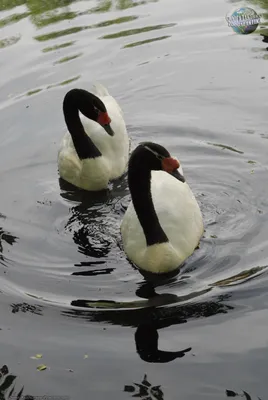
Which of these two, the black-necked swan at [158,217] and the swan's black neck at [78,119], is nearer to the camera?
the black-necked swan at [158,217]

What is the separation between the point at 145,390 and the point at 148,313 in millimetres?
1032

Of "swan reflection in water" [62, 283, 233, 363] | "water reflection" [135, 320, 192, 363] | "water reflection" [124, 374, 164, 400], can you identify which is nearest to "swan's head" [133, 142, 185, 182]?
"swan reflection in water" [62, 283, 233, 363]

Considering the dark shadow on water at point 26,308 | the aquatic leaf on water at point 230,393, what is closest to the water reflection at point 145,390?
the aquatic leaf on water at point 230,393

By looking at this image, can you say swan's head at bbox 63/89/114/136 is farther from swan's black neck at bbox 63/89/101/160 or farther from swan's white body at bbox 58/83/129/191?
swan's white body at bbox 58/83/129/191

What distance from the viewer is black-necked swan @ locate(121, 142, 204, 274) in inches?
269

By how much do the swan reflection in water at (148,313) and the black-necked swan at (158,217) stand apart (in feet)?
1.55

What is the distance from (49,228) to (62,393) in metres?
2.81

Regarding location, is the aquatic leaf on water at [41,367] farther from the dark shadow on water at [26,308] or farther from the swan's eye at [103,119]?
the swan's eye at [103,119]

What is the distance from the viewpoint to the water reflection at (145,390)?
5.56 metres

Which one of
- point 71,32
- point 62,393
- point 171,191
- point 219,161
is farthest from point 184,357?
point 71,32

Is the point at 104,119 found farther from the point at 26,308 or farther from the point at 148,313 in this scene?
the point at 148,313

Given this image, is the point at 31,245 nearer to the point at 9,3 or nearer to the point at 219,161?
the point at 219,161
